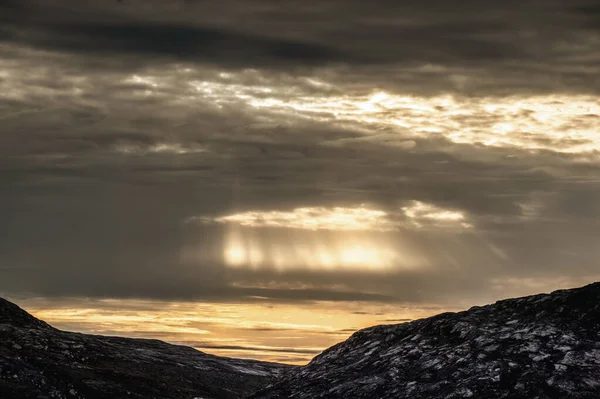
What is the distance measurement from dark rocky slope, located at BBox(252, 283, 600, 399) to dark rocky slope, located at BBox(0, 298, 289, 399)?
981 centimetres

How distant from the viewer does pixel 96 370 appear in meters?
36.9

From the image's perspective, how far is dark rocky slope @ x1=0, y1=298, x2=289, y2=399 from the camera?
1185 inches

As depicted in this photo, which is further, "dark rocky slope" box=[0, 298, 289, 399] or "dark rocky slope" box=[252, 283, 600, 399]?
"dark rocky slope" box=[0, 298, 289, 399]

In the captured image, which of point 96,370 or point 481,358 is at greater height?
point 96,370

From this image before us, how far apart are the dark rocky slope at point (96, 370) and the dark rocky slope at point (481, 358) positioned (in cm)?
981

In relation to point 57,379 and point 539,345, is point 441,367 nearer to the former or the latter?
point 539,345

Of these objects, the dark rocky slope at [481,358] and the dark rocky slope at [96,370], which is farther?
the dark rocky slope at [96,370]

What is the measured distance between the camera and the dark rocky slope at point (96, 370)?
30.1 metres

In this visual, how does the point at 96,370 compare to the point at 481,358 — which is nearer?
the point at 481,358

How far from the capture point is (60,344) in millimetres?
39062

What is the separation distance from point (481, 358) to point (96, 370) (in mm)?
21869

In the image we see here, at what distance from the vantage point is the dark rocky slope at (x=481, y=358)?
64.1 feet

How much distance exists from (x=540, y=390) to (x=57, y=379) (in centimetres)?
2042

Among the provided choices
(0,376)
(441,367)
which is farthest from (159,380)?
(441,367)
